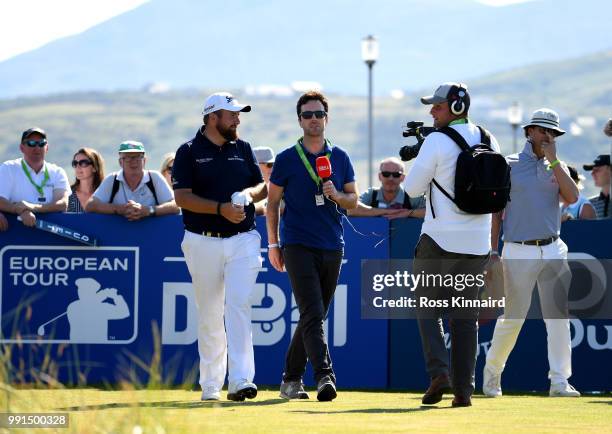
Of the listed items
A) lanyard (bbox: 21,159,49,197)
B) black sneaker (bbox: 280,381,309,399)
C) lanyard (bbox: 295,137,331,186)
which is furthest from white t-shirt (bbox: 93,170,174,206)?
black sneaker (bbox: 280,381,309,399)

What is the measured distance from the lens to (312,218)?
10219mm

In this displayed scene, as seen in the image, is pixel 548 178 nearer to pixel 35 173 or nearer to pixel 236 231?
pixel 236 231

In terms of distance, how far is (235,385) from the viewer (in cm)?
1003

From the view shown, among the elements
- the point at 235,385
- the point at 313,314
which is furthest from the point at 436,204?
the point at 235,385

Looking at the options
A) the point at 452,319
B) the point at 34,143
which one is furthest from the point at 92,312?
the point at 452,319

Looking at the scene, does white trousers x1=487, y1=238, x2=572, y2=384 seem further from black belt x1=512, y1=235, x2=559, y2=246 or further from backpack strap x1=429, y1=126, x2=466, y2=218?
backpack strap x1=429, y1=126, x2=466, y2=218

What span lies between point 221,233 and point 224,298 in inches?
20.6

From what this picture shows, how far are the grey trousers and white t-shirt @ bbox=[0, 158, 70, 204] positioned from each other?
13.6ft

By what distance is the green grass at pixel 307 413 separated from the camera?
23.0 ft

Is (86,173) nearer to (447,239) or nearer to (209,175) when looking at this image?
(209,175)

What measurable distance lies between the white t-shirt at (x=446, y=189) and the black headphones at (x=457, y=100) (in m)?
0.10

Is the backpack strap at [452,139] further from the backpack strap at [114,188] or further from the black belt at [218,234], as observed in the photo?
the backpack strap at [114,188]

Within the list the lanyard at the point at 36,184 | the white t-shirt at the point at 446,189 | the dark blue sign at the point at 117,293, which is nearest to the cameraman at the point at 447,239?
the white t-shirt at the point at 446,189

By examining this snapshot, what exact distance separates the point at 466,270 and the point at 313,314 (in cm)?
124
